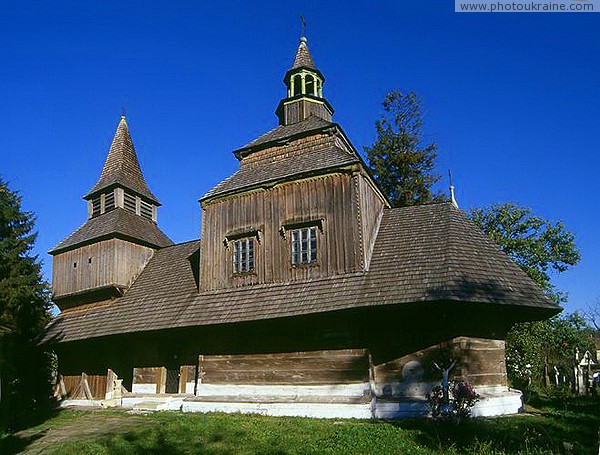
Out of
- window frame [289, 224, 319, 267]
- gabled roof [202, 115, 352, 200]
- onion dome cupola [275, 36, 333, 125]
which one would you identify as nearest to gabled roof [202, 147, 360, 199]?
gabled roof [202, 115, 352, 200]

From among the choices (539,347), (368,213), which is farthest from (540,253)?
(368,213)

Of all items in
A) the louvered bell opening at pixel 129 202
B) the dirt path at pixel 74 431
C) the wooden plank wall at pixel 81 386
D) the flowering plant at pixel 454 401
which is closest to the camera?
the flowering plant at pixel 454 401

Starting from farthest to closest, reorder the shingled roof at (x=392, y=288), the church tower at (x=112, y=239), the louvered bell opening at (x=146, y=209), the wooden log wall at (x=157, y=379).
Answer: the louvered bell opening at (x=146, y=209)
the church tower at (x=112, y=239)
the wooden log wall at (x=157, y=379)
the shingled roof at (x=392, y=288)

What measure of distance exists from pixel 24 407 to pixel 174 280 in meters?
7.67

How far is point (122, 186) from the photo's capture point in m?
23.3

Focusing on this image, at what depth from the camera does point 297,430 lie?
37.2 feet

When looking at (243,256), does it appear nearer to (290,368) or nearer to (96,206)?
(290,368)

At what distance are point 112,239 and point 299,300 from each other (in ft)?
34.9

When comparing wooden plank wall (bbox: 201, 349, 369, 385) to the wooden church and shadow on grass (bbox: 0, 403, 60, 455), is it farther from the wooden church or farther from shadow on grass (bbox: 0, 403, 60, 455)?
shadow on grass (bbox: 0, 403, 60, 455)

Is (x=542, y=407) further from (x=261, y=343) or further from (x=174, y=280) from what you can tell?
(x=174, y=280)

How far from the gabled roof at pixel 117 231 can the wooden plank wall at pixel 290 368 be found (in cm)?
812

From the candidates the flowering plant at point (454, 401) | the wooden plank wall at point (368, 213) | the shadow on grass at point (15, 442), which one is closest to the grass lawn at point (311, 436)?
the shadow on grass at point (15, 442)

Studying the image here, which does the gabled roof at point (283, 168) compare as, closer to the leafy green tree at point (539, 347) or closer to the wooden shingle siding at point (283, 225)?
the wooden shingle siding at point (283, 225)

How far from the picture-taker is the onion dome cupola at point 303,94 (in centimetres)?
2041
